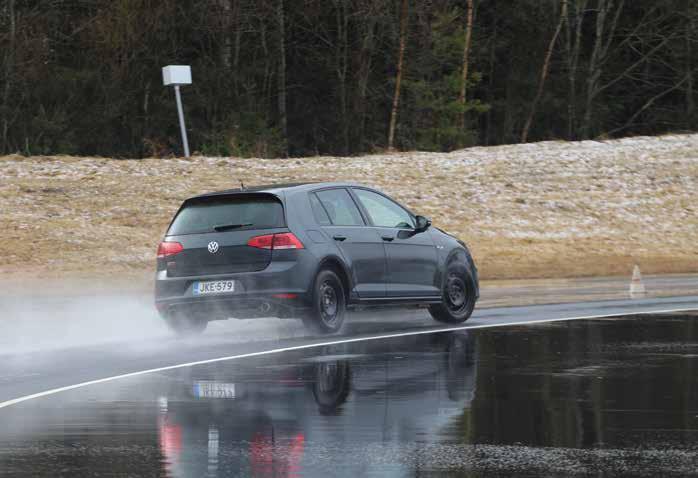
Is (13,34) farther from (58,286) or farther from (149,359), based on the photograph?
(149,359)

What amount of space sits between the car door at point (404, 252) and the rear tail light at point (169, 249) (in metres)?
2.26

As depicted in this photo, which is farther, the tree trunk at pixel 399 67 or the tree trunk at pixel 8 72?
the tree trunk at pixel 399 67

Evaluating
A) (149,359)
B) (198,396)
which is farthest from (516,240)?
(198,396)

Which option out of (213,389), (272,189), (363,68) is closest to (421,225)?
(272,189)

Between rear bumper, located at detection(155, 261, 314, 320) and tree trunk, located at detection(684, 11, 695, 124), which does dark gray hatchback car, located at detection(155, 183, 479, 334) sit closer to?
rear bumper, located at detection(155, 261, 314, 320)

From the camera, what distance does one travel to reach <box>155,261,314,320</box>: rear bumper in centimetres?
1580

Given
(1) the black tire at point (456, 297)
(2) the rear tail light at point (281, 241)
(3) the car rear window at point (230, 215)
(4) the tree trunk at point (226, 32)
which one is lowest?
(1) the black tire at point (456, 297)

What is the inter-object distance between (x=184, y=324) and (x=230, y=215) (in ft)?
4.69

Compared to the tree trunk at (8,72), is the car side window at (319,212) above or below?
below

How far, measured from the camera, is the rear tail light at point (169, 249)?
16328 mm

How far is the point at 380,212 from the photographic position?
18.1 metres

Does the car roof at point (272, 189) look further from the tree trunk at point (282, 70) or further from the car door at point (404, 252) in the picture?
the tree trunk at point (282, 70)

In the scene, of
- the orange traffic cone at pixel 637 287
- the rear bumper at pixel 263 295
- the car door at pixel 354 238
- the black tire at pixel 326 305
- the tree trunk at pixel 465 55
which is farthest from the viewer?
the tree trunk at pixel 465 55

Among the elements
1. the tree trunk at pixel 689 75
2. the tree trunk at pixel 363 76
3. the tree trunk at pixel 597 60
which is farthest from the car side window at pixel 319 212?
the tree trunk at pixel 597 60
